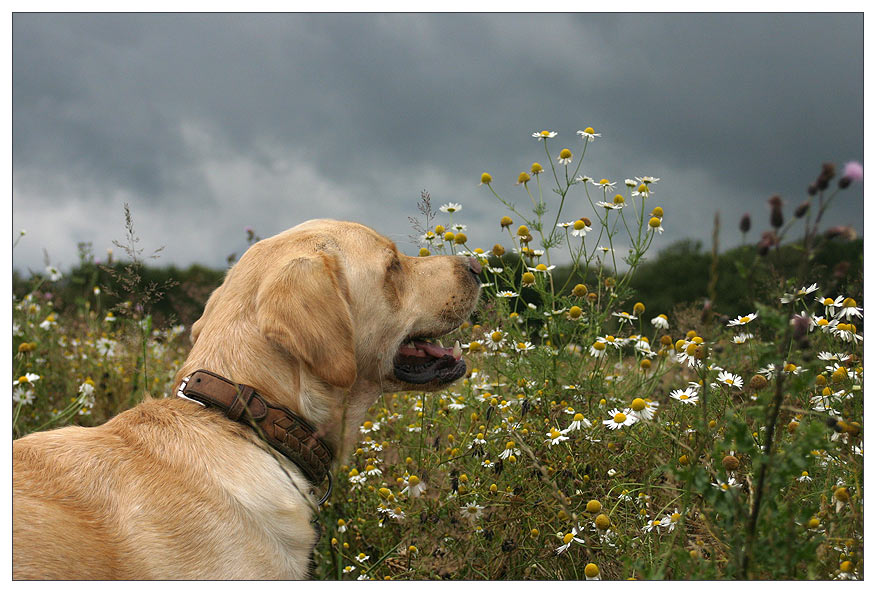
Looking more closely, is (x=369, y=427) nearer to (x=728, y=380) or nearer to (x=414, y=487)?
(x=414, y=487)

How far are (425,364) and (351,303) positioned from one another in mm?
549

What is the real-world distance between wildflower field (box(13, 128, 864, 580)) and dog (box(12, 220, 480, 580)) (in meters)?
0.32

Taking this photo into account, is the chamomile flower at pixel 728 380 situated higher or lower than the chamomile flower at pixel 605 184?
lower

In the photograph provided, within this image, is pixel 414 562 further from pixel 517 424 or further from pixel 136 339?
pixel 136 339

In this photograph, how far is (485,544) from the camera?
9.61 feet

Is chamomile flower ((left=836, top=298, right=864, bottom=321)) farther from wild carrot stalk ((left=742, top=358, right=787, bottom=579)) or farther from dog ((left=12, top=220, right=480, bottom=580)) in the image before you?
dog ((left=12, top=220, right=480, bottom=580))

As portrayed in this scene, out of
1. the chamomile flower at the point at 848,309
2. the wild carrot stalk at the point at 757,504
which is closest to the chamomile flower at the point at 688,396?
→ the chamomile flower at the point at 848,309

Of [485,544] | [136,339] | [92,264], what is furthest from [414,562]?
[92,264]

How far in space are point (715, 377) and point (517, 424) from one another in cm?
105

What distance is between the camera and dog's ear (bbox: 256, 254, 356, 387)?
2.50 meters

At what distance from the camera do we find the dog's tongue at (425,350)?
3.21 meters

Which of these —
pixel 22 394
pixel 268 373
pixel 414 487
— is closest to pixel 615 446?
pixel 414 487

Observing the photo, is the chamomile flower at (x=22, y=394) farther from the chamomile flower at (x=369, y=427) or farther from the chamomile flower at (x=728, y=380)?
the chamomile flower at (x=728, y=380)

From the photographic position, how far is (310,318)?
2.54 metres
